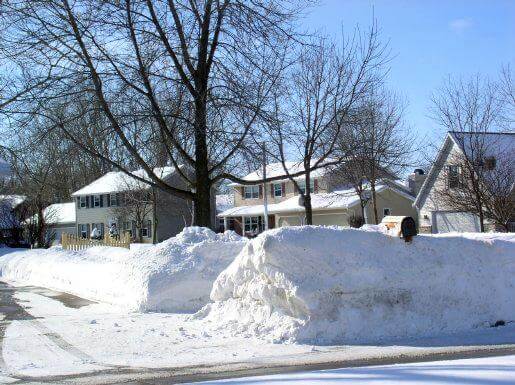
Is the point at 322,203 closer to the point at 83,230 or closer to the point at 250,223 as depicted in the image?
the point at 250,223

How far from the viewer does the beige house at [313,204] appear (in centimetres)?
4997

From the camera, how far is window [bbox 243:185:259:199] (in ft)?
196

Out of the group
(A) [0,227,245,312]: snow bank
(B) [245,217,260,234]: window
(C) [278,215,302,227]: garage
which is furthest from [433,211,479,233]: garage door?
(A) [0,227,245,312]: snow bank

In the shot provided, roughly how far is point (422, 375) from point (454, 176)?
2328 cm

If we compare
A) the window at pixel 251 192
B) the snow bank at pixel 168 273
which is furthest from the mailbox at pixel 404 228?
the window at pixel 251 192

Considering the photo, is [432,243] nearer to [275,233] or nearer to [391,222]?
[391,222]

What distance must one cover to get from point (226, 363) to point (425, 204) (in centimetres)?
3544

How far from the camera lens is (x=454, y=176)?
28.6 meters

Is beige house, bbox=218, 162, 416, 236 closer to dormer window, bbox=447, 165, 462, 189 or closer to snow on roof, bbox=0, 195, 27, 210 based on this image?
dormer window, bbox=447, 165, 462, 189

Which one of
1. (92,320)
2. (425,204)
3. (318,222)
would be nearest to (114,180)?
(318,222)

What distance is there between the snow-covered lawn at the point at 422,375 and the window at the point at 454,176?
21.2 m

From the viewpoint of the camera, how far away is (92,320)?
13.0m

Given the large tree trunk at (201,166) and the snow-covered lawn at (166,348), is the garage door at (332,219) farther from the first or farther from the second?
the snow-covered lawn at (166,348)

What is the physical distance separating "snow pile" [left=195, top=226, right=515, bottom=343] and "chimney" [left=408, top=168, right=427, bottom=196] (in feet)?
130
